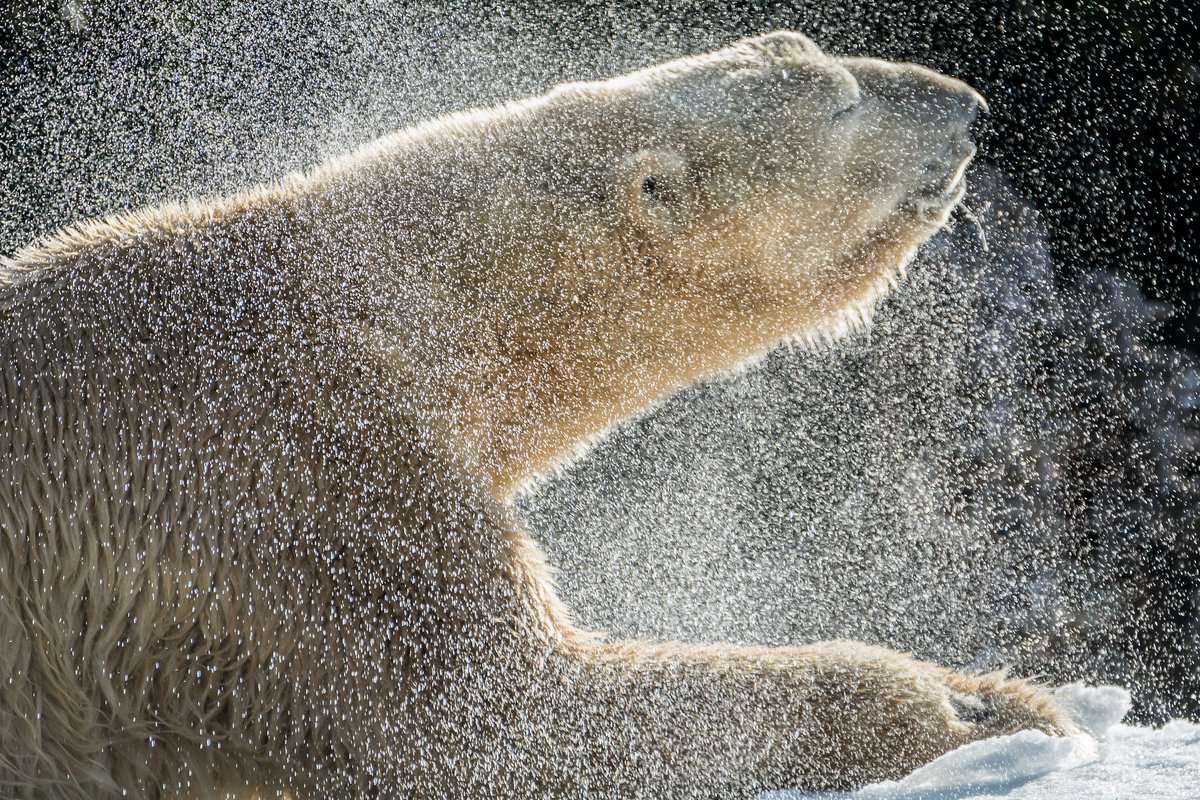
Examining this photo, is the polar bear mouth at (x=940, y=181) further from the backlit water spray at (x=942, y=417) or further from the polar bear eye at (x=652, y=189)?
the backlit water spray at (x=942, y=417)

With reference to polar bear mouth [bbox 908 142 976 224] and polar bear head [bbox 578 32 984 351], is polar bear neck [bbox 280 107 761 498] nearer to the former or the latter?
polar bear head [bbox 578 32 984 351]

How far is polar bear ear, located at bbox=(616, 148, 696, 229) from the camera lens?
265 centimetres

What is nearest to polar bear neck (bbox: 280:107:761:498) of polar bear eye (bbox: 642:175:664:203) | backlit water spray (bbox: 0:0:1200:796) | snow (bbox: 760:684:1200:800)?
polar bear eye (bbox: 642:175:664:203)

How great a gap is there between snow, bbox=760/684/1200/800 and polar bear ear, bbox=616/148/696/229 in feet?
4.28

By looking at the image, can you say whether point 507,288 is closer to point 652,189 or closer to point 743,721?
point 652,189

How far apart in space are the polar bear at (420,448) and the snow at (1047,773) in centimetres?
9

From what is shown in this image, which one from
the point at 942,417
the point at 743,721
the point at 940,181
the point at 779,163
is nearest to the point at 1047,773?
the point at 743,721

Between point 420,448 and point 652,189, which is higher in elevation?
point 652,189

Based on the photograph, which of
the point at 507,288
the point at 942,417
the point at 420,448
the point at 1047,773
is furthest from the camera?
the point at 942,417

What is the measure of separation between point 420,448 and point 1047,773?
1449 mm

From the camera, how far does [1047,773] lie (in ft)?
7.48

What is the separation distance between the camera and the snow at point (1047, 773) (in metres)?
2.18

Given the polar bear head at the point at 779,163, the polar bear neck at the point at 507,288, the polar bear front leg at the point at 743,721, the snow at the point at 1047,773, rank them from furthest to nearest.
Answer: the polar bear head at the point at 779,163 < the polar bear neck at the point at 507,288 < the polar bear front leg at the point at 743,721 < the snow at the point at 1047,773

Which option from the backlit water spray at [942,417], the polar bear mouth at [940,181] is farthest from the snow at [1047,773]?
the backlit water spray at [942,417]
